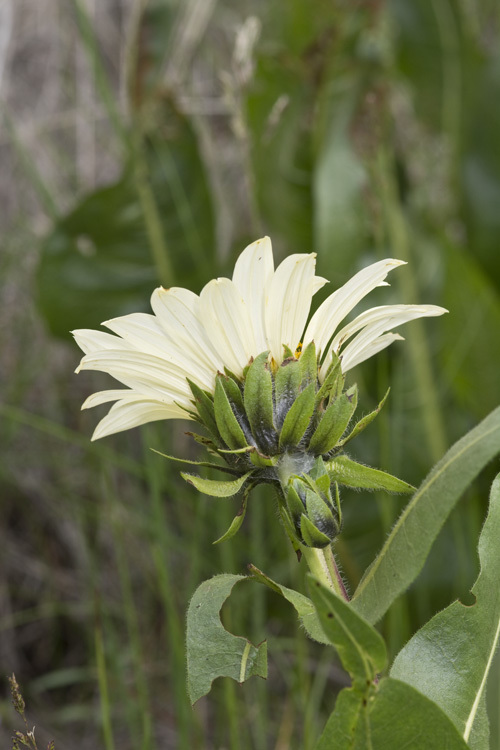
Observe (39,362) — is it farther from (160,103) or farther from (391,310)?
(391,310)

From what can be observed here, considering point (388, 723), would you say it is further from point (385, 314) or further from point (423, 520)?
point (385, 314)

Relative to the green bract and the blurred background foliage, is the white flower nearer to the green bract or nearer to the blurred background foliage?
the green bract

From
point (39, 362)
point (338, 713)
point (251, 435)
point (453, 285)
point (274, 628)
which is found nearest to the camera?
point (338, 713)

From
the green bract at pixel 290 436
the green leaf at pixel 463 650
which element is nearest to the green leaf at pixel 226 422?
the green bract at pixel 290 436

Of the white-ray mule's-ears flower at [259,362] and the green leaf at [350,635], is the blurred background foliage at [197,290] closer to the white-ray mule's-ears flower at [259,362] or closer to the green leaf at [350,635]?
the white-ray mule's-ears flower at [259,362]

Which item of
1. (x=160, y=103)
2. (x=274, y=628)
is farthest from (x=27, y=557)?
(x=160, y=103)
